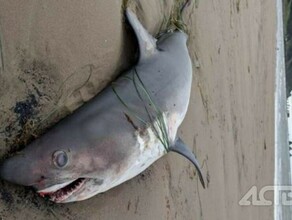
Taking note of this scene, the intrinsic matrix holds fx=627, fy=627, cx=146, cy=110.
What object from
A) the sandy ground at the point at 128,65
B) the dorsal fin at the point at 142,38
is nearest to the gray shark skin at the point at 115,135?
the dorsal fin at the point at 142,38

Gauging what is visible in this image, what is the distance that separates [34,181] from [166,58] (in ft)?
3.92

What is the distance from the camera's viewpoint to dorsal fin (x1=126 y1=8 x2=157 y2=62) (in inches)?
131

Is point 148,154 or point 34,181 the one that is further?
point 148,154

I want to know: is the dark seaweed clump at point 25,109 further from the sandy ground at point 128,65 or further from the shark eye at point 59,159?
the shark eye at point 59,159

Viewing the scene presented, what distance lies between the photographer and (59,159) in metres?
2.64

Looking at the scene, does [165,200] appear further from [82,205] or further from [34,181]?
[34,181]

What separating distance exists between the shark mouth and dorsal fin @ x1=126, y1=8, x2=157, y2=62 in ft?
2.79

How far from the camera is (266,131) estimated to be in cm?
591

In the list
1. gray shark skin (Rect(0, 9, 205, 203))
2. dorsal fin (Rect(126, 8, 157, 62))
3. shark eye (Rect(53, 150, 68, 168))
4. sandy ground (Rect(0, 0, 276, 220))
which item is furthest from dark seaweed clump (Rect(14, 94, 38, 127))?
dorsal fin (Rect(126, 8, 157, 62))

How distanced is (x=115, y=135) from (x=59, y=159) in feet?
1.11

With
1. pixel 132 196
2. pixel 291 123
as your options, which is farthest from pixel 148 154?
pixel 291 123

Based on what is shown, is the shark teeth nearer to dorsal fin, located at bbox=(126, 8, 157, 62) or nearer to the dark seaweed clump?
the dark seaweed clump

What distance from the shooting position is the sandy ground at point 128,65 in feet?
9.02

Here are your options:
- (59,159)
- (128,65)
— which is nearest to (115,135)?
(59,159)
